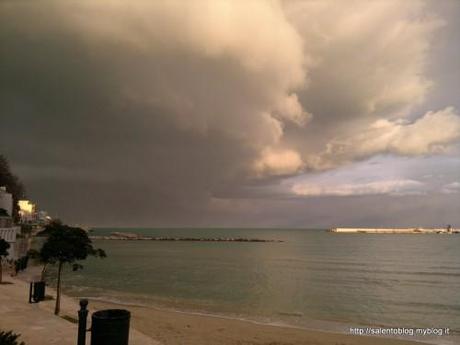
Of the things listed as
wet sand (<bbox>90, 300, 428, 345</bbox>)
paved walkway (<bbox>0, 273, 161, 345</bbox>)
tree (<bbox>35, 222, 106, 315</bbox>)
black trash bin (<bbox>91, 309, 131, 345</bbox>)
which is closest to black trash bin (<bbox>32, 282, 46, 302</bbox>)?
paved walkway (<bbox>0, 273, 161, 345</bbox>)

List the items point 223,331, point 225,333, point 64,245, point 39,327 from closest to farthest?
point 39,327 → point 64,245 → point 225,333 → point 223,331

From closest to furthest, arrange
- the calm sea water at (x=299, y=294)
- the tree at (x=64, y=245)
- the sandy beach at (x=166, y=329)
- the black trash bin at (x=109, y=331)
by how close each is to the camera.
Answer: the black trash bin at (x=109, y=331), the sandy beach at (x=166, y=329), the tree at (x=64, y=245), the calm sea water at (x=299, y=294)

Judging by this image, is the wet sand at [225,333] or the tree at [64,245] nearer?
the tree at [64,245]

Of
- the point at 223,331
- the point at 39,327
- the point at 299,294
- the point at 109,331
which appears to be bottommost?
the point at 299,294

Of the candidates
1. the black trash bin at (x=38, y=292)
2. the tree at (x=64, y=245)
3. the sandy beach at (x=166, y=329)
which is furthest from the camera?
the black trash bin at (x=38, y=292)

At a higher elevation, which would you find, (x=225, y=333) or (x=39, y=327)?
(x=39, y=327)

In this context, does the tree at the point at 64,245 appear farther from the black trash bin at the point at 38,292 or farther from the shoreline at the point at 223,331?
the black trash bin at the point at 38,292

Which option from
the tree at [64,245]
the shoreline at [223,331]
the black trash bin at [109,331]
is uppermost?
the tree at [64,245]

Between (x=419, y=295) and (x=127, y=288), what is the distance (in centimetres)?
3020

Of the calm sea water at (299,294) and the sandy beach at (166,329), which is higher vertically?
the sandy beach at (166,329)

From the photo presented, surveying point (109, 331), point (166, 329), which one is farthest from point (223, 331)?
point (109, 331)

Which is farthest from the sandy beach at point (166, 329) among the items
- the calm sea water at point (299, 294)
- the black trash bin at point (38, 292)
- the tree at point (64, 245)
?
the calm sea water at point (299, 294)

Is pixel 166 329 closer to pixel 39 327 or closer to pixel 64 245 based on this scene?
pixel 64 245

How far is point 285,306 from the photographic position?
3139cm
